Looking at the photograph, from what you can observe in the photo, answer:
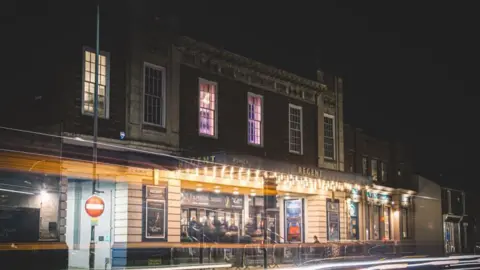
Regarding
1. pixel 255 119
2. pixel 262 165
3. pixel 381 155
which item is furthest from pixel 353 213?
pixel 262 165

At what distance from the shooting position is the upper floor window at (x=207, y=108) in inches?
1178

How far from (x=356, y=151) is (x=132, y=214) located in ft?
69.1

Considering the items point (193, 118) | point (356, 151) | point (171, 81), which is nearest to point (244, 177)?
point (193, 118)

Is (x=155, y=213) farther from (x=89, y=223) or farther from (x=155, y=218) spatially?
(x=89, y=223)

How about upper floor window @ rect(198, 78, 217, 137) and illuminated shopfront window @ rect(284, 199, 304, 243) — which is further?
illuminated shopfront window @ rect(284, 199, 304, 243)

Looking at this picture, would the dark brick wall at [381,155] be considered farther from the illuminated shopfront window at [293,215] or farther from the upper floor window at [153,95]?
the upper floor window at [153,95]

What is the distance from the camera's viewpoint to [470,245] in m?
60.1

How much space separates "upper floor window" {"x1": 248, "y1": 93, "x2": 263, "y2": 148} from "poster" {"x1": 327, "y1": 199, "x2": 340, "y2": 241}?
24.2 ft

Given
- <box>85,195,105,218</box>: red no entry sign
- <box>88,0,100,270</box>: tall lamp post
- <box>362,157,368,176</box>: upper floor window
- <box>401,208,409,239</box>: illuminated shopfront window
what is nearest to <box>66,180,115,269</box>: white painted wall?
<box>88,0,100,270</box>: tall lamp post

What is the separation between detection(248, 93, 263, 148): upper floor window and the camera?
1302 inches

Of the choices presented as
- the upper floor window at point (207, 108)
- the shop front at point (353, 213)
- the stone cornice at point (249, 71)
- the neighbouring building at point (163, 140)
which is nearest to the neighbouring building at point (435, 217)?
the shop front at point (353, 213)

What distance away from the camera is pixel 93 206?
71.5 feet

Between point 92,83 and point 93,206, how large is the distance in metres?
5.53

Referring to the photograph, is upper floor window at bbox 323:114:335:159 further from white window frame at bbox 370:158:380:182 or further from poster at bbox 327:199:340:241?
white window frame at bbox 370:158:380:182
